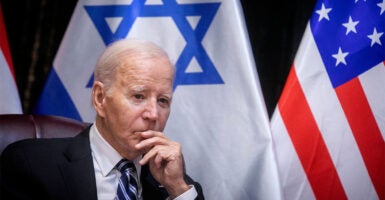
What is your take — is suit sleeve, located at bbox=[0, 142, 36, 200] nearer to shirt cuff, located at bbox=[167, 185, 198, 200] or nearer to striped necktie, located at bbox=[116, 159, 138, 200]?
striped necktie, located at bbox=[116, 159, 138, 200]

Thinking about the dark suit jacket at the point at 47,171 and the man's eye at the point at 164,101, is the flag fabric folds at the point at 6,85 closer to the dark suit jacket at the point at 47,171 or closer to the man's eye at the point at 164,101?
the dark suit jacket at the point at 47,171

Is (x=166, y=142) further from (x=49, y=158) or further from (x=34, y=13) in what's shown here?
(x=34, y=13)

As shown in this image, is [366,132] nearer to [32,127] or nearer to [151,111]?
[151,111]

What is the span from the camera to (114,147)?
1.77 meters

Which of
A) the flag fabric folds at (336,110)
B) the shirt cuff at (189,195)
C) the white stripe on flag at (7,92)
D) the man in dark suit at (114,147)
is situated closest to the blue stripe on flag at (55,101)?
the white stripe on flag at (7,92)

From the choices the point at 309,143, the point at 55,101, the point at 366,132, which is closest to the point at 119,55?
the point at 55,101

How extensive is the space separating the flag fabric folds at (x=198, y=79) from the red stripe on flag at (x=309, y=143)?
13 centimetres

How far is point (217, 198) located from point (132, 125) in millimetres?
831

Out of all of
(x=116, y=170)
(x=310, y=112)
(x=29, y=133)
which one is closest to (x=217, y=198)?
(x=310, y=112)

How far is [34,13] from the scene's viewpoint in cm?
273

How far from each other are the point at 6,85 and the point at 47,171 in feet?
2.85

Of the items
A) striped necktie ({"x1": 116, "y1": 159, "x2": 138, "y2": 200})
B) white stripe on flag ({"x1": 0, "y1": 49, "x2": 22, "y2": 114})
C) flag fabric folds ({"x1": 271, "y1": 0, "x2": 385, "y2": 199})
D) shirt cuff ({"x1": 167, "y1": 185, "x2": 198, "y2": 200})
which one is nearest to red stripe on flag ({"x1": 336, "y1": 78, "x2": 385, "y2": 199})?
flag fabric folds ({"x1": 271, "y1": 0, "x2": 385, "y2": 199})

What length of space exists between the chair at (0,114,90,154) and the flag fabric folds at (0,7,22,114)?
384 mm

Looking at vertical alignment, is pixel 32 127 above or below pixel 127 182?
above
